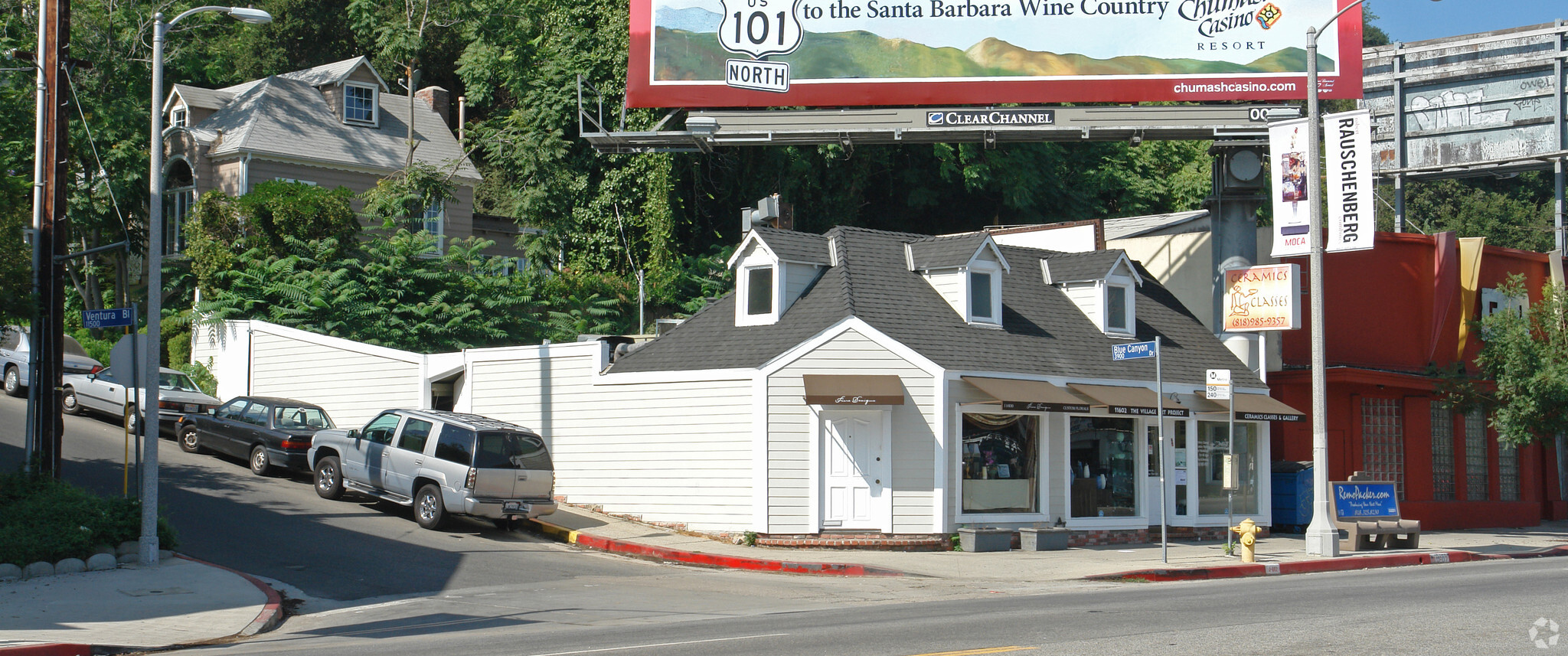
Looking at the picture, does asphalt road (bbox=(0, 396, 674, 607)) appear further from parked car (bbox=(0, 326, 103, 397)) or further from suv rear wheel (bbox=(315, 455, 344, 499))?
parked car (bbox=(0, 326, 103, 397))

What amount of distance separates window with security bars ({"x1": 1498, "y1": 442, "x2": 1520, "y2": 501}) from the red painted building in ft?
1.20

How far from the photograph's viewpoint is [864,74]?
26.8 meters

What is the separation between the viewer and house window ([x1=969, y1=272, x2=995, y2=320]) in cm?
2303

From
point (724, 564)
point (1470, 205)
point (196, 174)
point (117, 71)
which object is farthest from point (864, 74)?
point (1470, 205)

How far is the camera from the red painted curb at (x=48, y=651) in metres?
10.4

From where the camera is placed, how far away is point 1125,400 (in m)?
22.0

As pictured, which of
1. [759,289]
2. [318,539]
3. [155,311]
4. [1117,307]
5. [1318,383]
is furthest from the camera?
[1117,307]

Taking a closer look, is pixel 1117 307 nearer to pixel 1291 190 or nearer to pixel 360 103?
pixel 1291 190

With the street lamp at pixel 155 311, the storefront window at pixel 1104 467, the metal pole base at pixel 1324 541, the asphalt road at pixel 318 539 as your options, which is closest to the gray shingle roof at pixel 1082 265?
the storefront window at pixel 1104 467

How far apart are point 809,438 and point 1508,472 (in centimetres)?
1999

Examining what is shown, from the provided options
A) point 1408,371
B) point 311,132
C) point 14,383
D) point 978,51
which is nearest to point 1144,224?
point 1408,371

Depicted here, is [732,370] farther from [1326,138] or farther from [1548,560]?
[1548,560]

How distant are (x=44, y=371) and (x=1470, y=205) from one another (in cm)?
6576

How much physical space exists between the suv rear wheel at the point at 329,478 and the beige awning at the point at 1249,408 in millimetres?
15794
